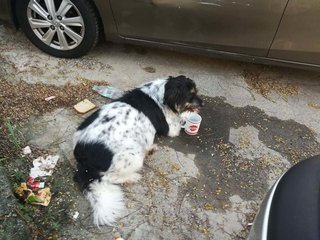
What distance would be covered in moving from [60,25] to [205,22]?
1578 millimetres

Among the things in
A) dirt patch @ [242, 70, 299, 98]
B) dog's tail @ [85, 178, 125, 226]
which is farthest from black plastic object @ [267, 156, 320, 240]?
dirt patch @ [242, 70, 299, 98]

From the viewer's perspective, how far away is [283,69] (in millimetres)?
4742

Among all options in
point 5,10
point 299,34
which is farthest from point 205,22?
point 5,10

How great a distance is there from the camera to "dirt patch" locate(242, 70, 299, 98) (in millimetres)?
4398

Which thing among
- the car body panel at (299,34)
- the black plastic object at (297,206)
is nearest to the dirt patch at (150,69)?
the car body panel at (299,34)

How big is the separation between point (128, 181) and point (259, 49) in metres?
1.99

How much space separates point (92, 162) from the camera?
116 inches

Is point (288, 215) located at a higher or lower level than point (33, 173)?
higher

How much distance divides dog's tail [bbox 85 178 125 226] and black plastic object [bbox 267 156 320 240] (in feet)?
4.53

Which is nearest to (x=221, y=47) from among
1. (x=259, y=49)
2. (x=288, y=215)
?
(x=259, y=49)

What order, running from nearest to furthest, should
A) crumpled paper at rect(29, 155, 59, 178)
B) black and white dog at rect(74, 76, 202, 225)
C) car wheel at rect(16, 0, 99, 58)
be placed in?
black and white dog at rect(74, 76, 202, 225) → crumpled paper at rect(29, 155, 59, 178) → car wheel at rect(16, 0, 99, 58)

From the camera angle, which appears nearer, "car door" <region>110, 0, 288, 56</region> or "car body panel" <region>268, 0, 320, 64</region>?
"car body panel" <region>268, 0, 320, 64</region>

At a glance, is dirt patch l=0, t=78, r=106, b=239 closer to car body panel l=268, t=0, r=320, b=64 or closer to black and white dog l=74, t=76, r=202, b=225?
black and white dog l=74, t=76, r=202, b=225

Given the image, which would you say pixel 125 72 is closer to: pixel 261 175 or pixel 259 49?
pixel 259 49
